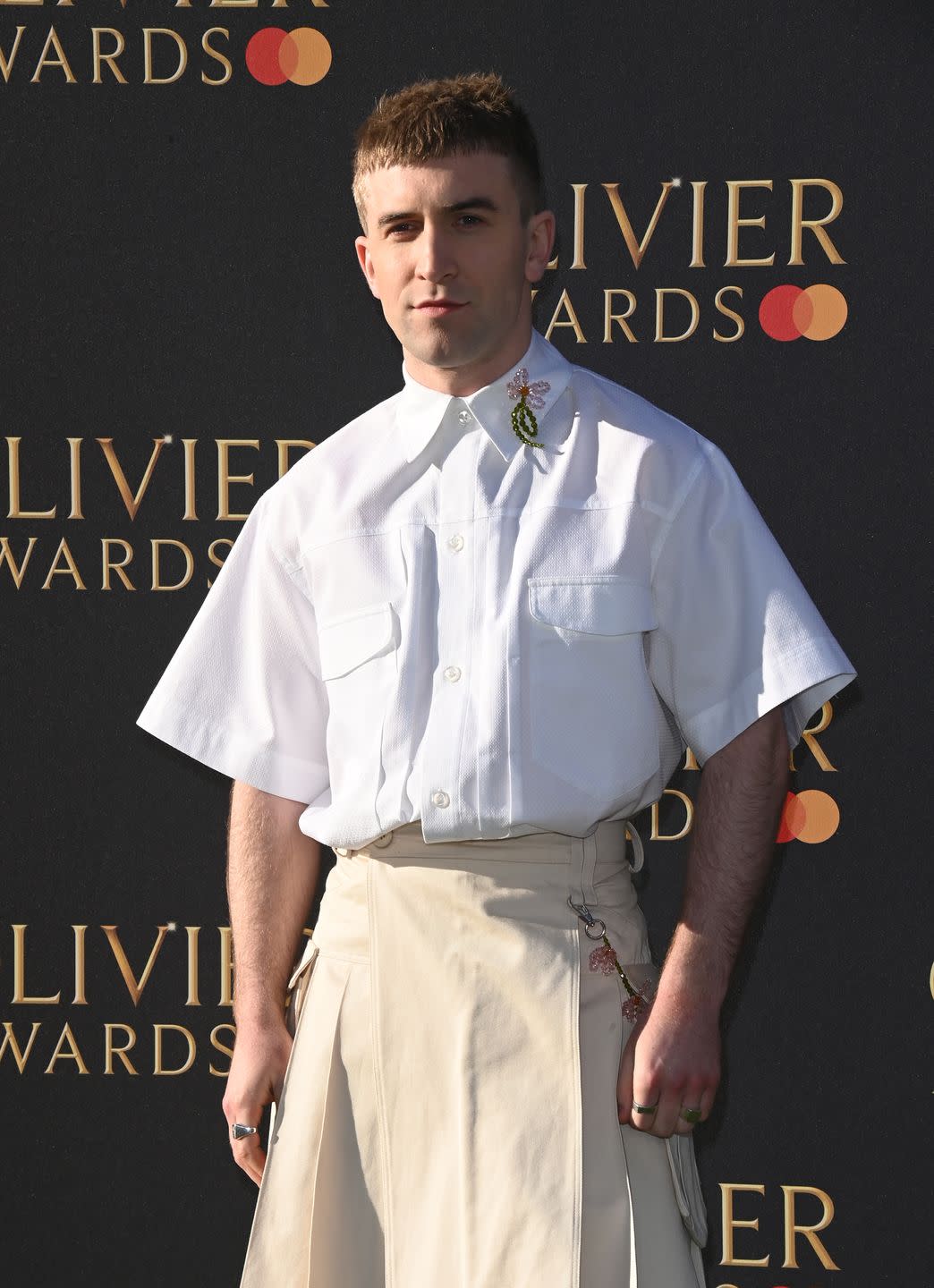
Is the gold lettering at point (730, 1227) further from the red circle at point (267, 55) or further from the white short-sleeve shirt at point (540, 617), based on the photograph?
the red circle at point (267, 55)

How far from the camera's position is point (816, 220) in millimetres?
2309

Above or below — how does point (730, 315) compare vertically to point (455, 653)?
above

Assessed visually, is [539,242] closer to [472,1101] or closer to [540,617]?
[540,617]

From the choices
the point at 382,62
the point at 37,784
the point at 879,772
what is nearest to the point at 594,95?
the point at 382,62

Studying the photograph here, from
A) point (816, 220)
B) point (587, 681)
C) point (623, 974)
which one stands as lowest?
point (623, 974)

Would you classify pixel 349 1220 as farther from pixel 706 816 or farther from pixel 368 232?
pixel 368 232

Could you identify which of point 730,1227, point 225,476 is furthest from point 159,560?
point 730,1227

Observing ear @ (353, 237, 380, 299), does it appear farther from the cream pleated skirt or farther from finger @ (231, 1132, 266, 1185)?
finger @ (231, 1132, 266, 1185)

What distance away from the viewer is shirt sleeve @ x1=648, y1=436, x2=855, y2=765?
163 cm

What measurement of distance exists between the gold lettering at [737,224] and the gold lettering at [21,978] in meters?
1.59

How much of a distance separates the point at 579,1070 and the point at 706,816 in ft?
1.00

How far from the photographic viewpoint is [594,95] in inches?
91.6

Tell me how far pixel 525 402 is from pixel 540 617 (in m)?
0.28

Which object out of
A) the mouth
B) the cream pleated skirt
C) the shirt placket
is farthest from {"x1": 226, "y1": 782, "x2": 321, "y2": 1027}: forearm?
the mouth
